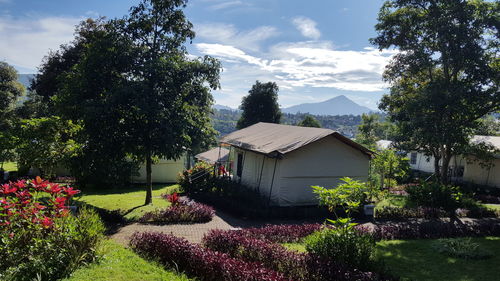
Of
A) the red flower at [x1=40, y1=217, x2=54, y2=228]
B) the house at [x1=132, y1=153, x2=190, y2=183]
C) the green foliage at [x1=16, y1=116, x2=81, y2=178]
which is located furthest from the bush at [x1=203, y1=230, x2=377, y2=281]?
the house at [x1=132, y1=153, x2=190, y2=183]

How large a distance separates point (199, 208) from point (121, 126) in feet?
16.8

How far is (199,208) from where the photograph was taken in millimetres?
14734

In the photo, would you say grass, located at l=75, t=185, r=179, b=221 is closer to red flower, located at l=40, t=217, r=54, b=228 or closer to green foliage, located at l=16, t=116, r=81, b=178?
green foliage, located at l=16, t=116, r=81, b=178

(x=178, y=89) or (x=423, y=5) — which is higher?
(x=423, y=5)

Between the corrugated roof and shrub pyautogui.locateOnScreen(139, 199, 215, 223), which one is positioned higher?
the corrugated roof

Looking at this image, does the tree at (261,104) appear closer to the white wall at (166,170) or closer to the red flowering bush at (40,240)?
the white wall at (166,170)

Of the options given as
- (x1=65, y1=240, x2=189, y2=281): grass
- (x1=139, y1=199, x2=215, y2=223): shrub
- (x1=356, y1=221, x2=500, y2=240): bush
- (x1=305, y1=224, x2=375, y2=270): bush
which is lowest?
(x1=139, y1=199, x2=215, y2=223): shrub

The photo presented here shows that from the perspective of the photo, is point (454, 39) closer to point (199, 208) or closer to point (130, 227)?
point (199, 208)

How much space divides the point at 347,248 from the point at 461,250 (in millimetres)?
4812

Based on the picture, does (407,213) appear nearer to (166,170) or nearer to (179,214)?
(179,214)

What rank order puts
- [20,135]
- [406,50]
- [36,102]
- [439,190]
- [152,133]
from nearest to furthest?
[152,133], [20,135], [439,190], [406,50], [36,102]

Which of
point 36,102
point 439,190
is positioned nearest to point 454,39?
point 439,190

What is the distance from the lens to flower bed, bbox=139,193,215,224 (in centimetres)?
1351

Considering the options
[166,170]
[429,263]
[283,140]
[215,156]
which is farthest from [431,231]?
[166,170]
